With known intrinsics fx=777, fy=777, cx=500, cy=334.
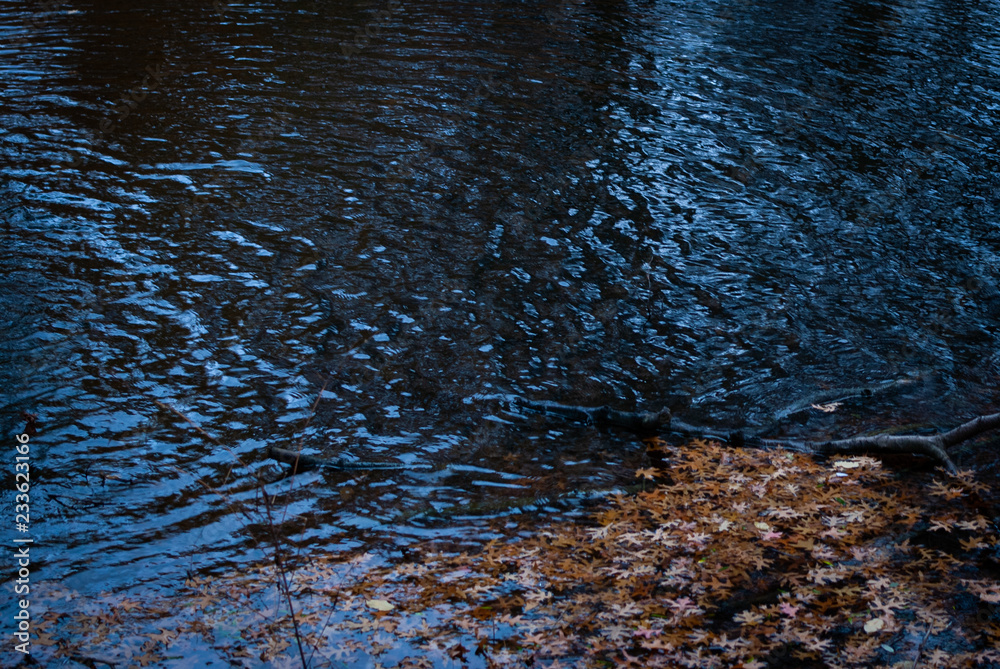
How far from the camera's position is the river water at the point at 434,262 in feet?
21.0

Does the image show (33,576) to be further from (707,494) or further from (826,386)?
(826,386)

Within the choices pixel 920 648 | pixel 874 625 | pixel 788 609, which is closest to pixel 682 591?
pixel 788 609

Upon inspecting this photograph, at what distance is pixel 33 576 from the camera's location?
525cm

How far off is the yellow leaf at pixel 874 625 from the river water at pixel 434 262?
7.38 ft

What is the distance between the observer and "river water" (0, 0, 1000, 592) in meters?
6.39

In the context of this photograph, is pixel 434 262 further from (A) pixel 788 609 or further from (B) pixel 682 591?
(A) pixel 788 609

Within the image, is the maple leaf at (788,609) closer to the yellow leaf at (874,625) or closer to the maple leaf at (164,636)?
the yellow leaf at (874,625)

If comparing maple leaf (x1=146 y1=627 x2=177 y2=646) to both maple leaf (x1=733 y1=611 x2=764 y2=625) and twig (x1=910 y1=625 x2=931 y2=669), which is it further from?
twig (x1=910 y1=625 x2=931 y2=669)

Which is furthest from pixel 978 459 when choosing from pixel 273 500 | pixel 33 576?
pixel 33 576

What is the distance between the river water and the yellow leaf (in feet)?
7.38

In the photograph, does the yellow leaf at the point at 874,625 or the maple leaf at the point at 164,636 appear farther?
the maple leaf at the point at 164,636

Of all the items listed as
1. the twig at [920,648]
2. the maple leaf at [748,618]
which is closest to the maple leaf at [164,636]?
the maple leaf at [748,618]

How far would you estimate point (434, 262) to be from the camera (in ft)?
30.6

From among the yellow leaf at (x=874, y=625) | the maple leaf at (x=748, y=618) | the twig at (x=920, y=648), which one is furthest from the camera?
the maple leaf at (x=748, y=618)
